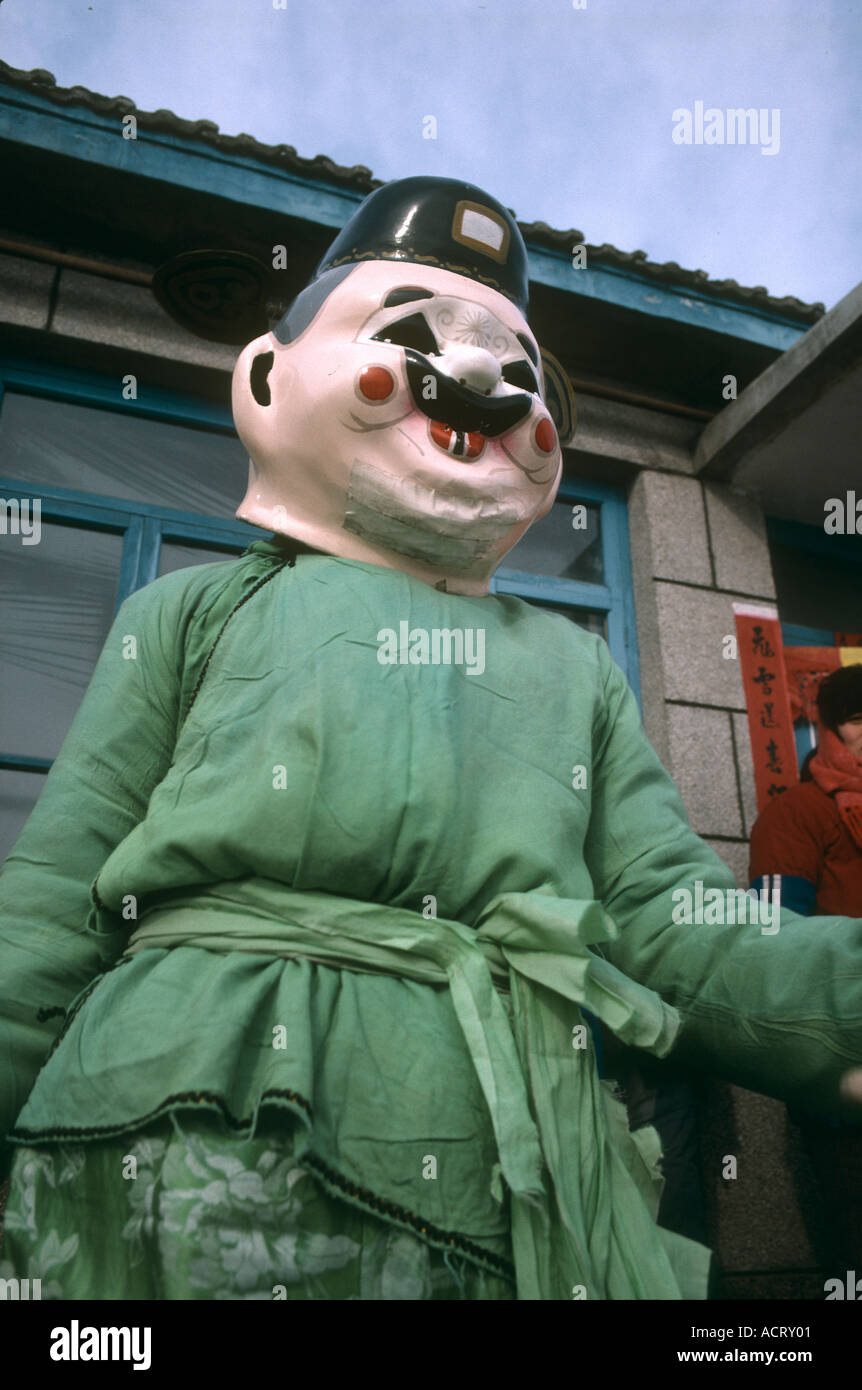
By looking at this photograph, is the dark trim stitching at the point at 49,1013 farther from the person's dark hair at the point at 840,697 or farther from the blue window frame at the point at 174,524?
the person's dark hair at the point at 840,697

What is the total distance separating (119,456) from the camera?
11.5 ft

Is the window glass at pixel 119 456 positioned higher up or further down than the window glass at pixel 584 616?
higher up

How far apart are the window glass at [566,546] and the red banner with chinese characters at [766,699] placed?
612 mm

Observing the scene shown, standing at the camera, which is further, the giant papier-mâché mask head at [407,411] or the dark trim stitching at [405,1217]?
the giant papier-mâché mask head at [407,411]

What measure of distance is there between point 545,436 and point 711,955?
3.25 feet

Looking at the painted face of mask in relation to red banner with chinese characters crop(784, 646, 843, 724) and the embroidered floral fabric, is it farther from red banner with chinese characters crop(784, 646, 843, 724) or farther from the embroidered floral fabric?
red banner with chinese characters crop(784, 646, 843, 724)

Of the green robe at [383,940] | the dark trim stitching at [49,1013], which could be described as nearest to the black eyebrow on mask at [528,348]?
the green robe at [383,940]

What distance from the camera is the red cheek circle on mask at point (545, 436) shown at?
1.84 m

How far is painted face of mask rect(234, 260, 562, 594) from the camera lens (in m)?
1.72

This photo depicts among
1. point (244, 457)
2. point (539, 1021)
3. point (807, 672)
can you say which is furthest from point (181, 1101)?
point (807, 672)

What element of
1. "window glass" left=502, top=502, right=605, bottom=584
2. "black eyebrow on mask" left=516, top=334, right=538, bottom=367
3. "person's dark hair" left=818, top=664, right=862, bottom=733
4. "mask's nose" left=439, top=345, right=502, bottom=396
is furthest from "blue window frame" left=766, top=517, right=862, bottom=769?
"mask's nose" left=439, top=345, right=502, bottom=396

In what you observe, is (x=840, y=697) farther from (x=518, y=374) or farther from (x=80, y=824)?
(x=80, y=824)
